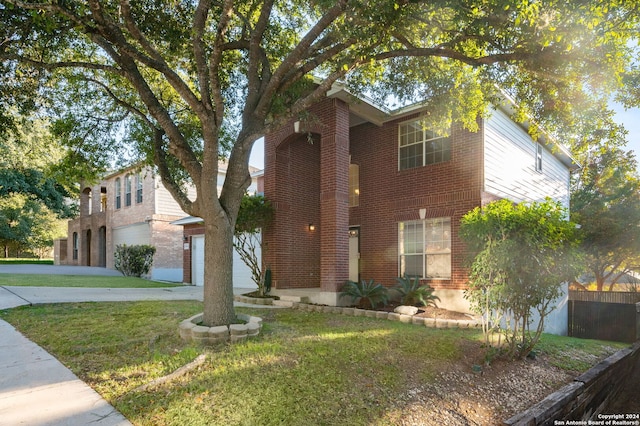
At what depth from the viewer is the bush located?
63.7 ft

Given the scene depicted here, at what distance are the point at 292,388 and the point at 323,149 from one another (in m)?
7.70

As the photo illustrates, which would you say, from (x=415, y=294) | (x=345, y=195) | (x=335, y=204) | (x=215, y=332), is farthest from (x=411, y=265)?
(x=215, y=332)

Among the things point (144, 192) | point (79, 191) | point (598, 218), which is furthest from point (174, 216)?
point (598, 218)

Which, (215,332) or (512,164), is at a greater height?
(512,164)

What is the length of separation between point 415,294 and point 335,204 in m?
3.19

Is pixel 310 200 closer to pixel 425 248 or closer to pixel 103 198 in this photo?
pixel 425 248

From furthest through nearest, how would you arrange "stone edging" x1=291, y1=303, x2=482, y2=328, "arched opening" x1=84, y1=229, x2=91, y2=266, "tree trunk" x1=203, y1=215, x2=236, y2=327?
"arched opening" x1=84, y1=229, x2=91, y2=266 < "stone edging" x1=291, y1=303, x2=482, y2=328 < "tree trunk" x1=203, y1=215, x2=236, y2=327

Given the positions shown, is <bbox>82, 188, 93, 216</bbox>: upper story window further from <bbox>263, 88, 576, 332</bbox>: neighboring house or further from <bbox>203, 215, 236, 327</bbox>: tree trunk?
<bbox>203, 215, 236, 327</bbox>: tree trunk

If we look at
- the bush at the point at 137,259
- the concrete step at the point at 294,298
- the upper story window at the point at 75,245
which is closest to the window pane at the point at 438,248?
the concrete step at the point at 294,298

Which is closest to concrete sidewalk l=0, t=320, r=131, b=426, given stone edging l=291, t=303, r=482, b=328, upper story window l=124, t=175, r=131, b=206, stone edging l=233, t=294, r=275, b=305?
stone edging l=291, t=303, r=482, b=328

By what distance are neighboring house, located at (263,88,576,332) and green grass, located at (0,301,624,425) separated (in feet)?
10.8

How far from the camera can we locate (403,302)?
9891 millimetres

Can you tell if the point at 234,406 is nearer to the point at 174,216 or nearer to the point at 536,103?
the point at 536,103

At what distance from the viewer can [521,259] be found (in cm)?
553
